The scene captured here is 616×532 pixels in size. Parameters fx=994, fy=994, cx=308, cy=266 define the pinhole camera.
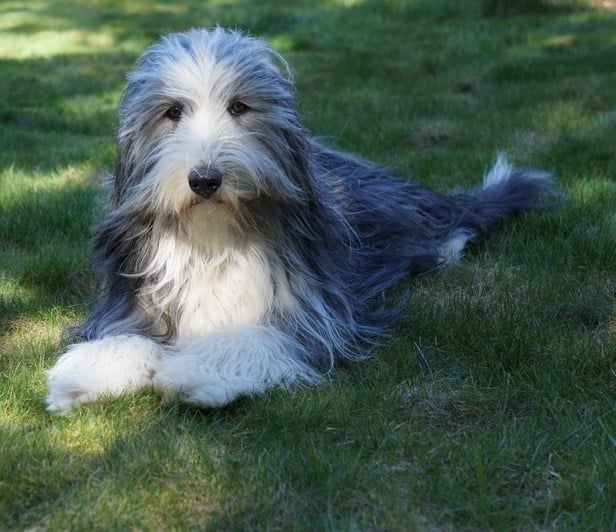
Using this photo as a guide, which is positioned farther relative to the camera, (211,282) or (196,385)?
(211,282)

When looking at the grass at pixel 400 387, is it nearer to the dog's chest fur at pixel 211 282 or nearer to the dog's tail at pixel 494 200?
the dog's tail at pixel 494 200

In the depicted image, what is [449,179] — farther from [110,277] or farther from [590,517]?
[590,517]

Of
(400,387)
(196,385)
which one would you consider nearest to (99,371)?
(196,385)

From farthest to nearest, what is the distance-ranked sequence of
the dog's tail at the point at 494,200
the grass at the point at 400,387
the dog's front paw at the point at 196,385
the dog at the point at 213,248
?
the dog's tail at the point at 494,200, the dog at the point at 213,248, the dog's front paw at the point at 196,385, the grass at the point at 400,387

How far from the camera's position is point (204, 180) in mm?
3350

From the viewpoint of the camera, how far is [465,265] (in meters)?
4.82

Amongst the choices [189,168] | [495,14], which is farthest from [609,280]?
[495,14]

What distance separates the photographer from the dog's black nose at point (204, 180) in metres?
3.35

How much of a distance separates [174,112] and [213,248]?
1.69ft

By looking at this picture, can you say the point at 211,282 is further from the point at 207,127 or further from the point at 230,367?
the point at 207,127

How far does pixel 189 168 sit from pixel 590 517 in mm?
1685

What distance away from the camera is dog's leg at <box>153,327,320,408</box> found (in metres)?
3.32

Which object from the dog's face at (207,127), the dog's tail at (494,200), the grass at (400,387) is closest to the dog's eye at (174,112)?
the dog's face at (207,127)

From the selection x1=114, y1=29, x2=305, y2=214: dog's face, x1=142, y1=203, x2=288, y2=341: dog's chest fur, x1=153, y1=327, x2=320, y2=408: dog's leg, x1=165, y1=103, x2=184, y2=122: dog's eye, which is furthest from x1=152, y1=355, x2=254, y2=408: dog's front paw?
x1=165, y1=103, x2=184, y2=122: dog's eye
